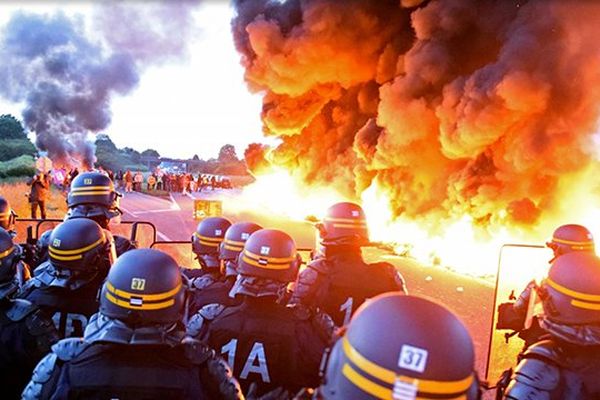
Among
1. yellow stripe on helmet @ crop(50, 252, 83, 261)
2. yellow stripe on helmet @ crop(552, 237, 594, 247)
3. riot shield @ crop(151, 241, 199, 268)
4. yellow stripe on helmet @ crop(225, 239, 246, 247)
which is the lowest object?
riot shield @ crop(151, 241, 199, 268)

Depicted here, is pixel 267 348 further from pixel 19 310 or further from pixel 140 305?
pixel 19 310

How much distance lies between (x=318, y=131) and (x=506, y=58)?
1188 centimetres

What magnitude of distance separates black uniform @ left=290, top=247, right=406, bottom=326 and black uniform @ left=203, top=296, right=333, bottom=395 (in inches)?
43.1

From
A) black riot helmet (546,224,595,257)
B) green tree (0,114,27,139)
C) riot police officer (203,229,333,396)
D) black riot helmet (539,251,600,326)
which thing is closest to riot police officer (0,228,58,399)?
riot police officer (203,229,333,396)

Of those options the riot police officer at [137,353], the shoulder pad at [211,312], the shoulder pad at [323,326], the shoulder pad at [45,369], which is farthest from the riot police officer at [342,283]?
the shoulder pad at [45,369]

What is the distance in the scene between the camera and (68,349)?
2658 millimetres

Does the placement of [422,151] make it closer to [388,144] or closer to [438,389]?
[388,144]

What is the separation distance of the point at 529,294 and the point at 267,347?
287 centimetres

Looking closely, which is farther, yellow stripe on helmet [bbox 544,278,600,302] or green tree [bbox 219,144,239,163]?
green tree [bbox 219,144,239,163]

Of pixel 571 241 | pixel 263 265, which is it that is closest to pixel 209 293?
pixel 263 265

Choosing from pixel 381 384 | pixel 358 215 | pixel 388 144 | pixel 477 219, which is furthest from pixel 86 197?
pixel 388 144

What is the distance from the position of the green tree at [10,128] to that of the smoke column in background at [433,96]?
64.5 ft

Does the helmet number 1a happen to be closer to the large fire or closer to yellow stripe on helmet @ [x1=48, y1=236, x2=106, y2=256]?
yellow stripe on helmet @ [x1=48, y1=236, x2=106, y2=256]

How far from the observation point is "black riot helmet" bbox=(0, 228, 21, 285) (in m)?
3.61
